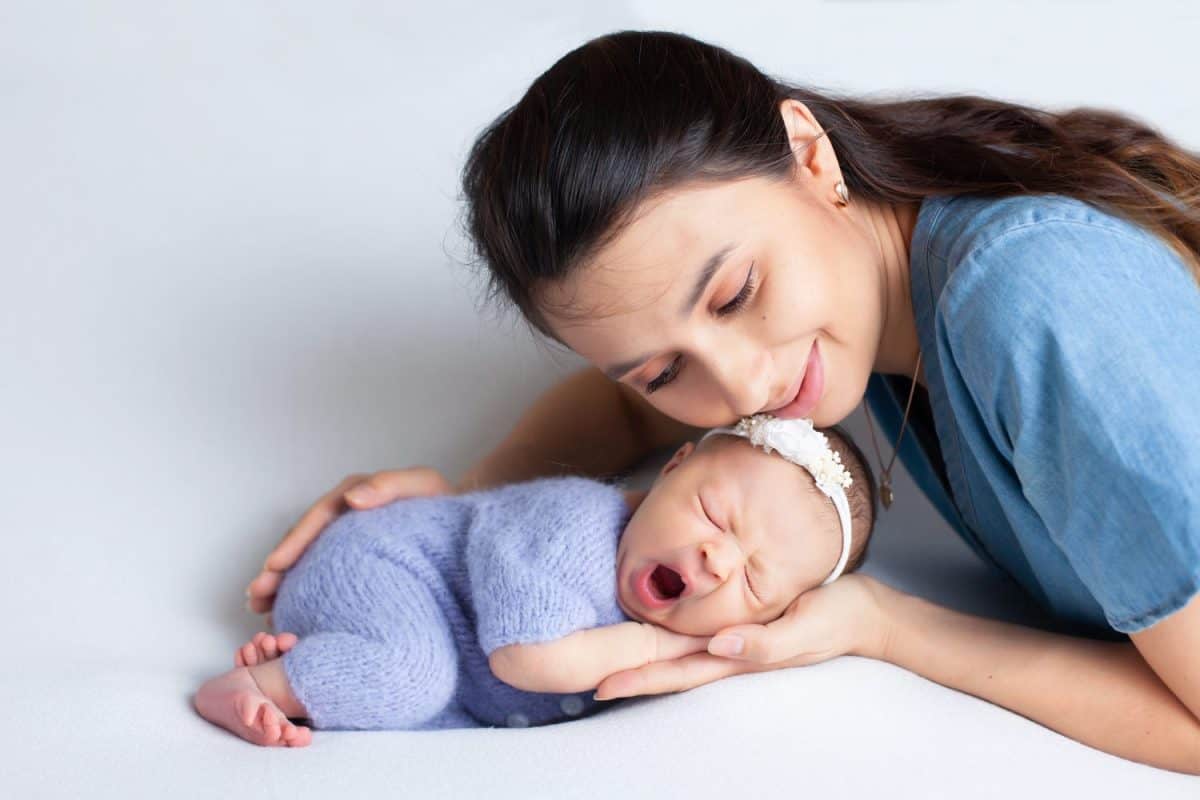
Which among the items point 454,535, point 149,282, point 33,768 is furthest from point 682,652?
point 149,282

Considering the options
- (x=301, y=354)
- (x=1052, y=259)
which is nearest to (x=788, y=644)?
(x=1052, y=259)

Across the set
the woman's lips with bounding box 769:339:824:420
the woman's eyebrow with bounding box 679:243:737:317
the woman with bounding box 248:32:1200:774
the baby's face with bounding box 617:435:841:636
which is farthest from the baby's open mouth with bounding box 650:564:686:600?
the woman's eyebrow with bounding box 679:243:737:317

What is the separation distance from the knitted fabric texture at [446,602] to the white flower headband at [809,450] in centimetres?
19

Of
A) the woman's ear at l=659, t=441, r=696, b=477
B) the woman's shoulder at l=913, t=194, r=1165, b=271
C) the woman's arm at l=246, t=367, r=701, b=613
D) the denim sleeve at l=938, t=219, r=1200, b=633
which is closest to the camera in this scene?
the denim sleeve at l=938, t=219, r=1200, b=633

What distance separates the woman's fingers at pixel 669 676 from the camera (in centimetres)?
144

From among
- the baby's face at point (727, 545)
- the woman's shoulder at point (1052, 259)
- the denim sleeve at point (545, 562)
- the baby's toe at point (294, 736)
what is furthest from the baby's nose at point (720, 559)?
the baby's toe at point (294, 736)

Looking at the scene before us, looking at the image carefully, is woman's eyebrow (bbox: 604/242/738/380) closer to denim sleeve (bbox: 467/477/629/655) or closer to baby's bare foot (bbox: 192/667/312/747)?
denim sleeve (bbox: 467/477/629/655)

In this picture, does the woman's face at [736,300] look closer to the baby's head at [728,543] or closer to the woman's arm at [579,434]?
the baby's head at [728,543]

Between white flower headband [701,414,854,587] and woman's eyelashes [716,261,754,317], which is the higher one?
woman's eyelashes [716,261,754,317]

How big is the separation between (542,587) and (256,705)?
12.5 inches

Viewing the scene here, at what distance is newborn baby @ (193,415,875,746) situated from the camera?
1.46 metres

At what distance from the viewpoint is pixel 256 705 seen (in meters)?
1.42

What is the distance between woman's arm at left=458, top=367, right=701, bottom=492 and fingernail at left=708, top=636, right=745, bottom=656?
0.58 metres

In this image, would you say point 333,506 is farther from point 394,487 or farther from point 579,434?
point 579,434
